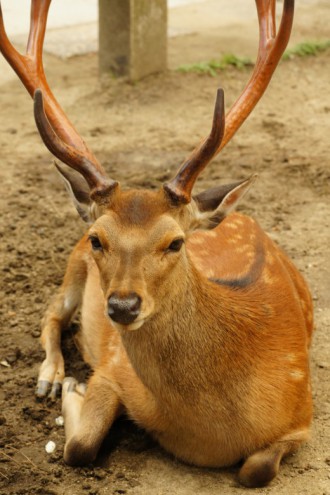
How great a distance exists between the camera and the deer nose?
11.8 ft

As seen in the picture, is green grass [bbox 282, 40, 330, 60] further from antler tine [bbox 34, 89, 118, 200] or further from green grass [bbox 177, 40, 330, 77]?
antler tine [bbox 34, 89, 118, 200]

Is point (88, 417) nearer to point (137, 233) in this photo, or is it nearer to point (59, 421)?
point (59, 421)

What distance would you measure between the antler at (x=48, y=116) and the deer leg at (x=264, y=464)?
138 centimetres

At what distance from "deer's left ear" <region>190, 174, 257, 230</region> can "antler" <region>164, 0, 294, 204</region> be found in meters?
0.17

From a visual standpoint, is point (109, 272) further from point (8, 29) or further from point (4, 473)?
point (8, 29)

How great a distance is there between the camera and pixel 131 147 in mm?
8258

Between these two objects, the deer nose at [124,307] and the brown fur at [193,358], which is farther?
the brown fur at [193,358]

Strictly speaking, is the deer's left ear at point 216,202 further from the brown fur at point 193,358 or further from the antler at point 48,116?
the antler at point 48,116

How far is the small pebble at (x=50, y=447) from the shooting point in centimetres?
460

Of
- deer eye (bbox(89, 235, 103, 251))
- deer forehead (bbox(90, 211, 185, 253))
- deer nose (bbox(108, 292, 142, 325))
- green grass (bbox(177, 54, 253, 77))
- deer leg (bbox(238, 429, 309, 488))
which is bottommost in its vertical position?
green grass (bbox(177, 54, 253, 77))

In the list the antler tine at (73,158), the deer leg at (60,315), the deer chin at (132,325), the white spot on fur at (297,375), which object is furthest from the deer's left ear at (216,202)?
the deer leg at (60,315)

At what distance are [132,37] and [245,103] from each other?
5.04m

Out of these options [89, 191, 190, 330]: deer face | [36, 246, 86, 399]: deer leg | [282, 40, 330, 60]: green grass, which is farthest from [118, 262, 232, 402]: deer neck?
[282, 40, 330, 60]: green grass

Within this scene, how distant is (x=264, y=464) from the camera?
420 cm
